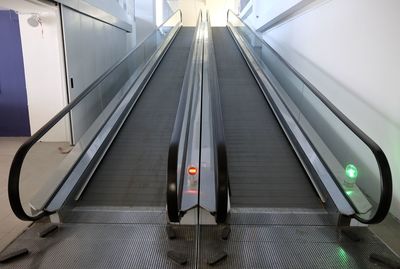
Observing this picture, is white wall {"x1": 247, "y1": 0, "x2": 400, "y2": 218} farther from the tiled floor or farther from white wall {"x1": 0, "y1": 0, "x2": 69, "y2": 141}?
white wall {"x1": 0, "y1": 0, "x2": 69, "y2": 141}

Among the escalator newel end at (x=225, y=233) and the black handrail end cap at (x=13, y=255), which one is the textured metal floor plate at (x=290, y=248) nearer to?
the escalator newel end at (x=225, y=233)

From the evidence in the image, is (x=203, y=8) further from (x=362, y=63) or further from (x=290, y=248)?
(x=290, y=248)

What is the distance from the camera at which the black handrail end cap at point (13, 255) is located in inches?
88.9

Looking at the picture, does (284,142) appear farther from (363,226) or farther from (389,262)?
(389,262)

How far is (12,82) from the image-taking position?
19.5 feet

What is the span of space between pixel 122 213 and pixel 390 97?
114 inches

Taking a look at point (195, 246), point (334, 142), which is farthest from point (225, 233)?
point (334, 142)

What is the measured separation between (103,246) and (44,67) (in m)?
4.23

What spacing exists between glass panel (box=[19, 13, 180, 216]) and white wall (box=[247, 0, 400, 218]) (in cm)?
328

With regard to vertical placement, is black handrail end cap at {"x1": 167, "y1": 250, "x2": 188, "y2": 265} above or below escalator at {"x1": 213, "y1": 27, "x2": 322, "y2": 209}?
below

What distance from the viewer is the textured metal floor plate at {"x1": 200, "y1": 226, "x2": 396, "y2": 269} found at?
2.28m

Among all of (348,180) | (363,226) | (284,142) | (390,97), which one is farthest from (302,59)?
(363,226)

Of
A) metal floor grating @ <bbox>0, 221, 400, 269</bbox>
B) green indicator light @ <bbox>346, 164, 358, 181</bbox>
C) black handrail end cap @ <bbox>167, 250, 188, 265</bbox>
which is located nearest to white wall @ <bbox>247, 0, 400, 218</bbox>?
green indicator light @ <bbox>346, 164, 358, 181</bbox>

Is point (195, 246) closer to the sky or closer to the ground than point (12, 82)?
closer to the ground
